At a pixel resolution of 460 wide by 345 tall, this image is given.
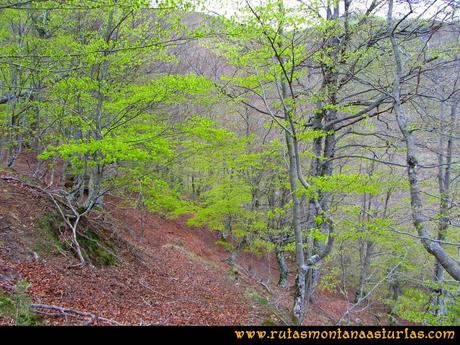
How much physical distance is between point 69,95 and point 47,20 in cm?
410

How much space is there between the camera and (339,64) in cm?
862

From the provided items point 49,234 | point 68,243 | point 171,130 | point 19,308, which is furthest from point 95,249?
point 19,308

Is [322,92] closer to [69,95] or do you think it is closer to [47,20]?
[69,95]

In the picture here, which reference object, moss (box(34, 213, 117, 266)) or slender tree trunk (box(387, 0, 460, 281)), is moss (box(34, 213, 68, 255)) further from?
slender tree trunk (box(387, 0, 460, 281))

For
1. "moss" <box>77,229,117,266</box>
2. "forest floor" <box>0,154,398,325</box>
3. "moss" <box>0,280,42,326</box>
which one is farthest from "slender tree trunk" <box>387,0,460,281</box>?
"moss" <box>77,229,117,266</box>

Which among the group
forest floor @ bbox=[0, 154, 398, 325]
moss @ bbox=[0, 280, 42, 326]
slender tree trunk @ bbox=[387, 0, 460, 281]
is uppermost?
slender tree trunk @ bbox=[387, 0, 460, 281]

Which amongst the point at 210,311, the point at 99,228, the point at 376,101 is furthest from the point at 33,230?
the point at 376,101
